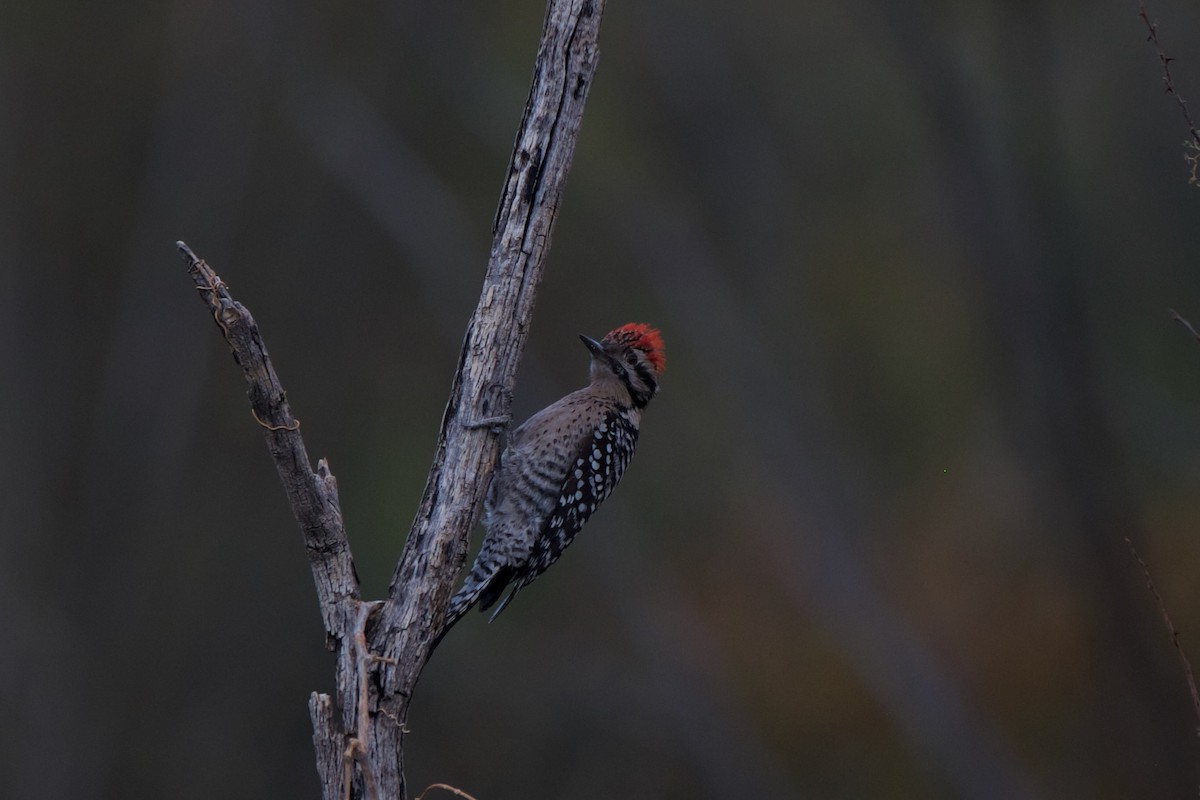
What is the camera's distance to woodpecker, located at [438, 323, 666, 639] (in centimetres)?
473

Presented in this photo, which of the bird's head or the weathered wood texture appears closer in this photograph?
the weathered wood texture

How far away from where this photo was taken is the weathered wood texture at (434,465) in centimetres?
301

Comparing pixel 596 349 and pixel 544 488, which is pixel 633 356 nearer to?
pixel 596 349

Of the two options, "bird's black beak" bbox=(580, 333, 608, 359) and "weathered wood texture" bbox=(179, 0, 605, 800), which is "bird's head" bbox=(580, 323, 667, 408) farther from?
"weathered wood texture" bbox=(179, 0, 605, 800)

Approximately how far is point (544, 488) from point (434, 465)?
1.32 m

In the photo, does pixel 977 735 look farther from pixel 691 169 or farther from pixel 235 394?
pixel 235 394

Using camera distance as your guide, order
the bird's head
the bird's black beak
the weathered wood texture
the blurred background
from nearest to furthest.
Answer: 1. the weathered wood texture
2. the bird's black beak
3. the bird's head
4. the blurred background

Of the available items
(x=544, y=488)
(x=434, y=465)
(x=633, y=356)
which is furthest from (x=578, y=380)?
(x=434, y=465)

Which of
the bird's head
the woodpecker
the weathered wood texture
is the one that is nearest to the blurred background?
the bird's head

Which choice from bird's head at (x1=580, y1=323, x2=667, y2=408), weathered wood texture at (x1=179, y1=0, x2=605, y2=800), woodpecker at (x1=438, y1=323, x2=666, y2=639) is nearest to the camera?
weathered wood texture at (x1=179, y1=0, x2=605, y2=800)

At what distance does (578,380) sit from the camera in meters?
11.0

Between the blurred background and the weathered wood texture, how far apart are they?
5.93 metres

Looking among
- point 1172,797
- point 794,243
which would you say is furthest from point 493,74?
point 1172,797

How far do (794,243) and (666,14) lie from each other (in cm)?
247
